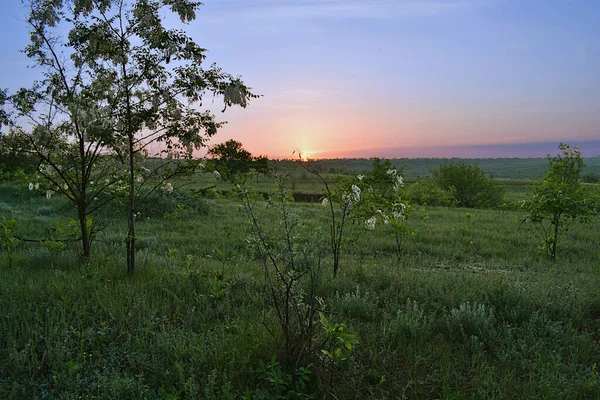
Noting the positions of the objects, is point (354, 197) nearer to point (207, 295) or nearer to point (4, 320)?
point (207, 295)

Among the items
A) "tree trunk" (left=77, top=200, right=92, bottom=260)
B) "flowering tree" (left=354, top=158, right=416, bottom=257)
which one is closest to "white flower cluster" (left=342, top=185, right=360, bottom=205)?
"flowering tree" (left=354, top=158, right=416, bottom=257)

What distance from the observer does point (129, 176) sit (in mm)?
6172

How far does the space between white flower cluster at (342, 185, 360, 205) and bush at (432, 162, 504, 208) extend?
97.3 feet

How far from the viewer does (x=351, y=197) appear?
623 centimetres

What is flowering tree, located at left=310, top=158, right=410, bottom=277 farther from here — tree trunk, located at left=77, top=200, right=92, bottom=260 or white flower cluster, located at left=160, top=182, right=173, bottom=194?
tree trunk, located at left=77, top=200, right=92, bottom=260

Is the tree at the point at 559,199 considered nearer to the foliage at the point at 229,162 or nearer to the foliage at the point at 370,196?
the foliage at the point at 370,196

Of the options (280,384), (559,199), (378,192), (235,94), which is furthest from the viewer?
(559,199)

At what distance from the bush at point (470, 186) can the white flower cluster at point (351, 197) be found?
29.6 metres

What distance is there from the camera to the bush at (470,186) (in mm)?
33938

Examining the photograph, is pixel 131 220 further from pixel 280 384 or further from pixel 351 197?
pixel 280 384

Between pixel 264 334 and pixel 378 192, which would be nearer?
pixel 264 334

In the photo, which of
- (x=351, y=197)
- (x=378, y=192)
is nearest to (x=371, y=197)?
(x=378, y=192)

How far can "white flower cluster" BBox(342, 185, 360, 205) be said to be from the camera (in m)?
5.98

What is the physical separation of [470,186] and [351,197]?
3161 centimetres
